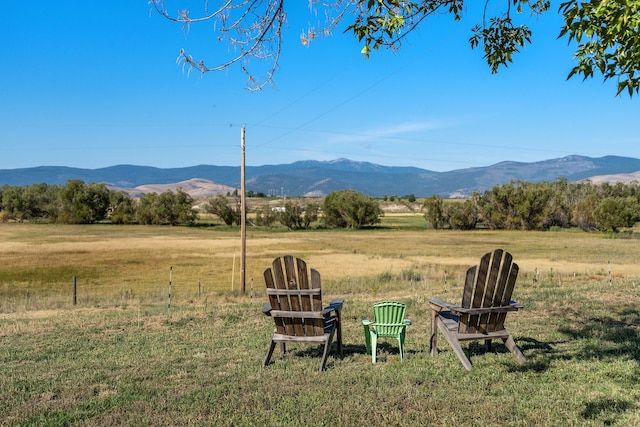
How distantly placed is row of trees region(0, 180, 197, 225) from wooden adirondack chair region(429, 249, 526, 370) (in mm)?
100482

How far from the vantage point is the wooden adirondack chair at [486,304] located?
245 inches

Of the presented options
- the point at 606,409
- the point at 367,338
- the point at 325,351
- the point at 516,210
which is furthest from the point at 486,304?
the point at 516,210

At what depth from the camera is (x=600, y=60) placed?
15.3 feet

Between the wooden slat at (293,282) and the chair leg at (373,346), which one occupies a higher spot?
the wooden slat at (293,282)

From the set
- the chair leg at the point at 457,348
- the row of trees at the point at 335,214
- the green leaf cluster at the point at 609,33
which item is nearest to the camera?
the green leaf cluster at the point at 609,33

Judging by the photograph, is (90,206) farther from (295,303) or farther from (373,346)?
(373,346)

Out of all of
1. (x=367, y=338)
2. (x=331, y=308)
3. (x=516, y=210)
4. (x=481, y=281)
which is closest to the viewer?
(x=481, y=281)

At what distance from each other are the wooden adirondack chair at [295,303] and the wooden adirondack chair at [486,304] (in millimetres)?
1609

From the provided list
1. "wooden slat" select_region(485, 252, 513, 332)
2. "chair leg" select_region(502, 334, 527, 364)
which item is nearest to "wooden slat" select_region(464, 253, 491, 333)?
"wooden slat" select_region(485, 252, 513, 332)

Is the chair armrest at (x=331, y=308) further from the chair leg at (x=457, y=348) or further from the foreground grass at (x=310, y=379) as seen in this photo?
the chair leg at (x=457, y=348)

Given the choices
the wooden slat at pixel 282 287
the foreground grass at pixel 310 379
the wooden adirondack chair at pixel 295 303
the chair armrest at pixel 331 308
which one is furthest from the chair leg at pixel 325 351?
the wooden slat at pixel 282 287

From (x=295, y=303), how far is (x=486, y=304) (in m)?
2.36

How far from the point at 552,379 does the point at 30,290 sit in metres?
23.7

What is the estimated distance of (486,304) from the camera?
630 centimetres
